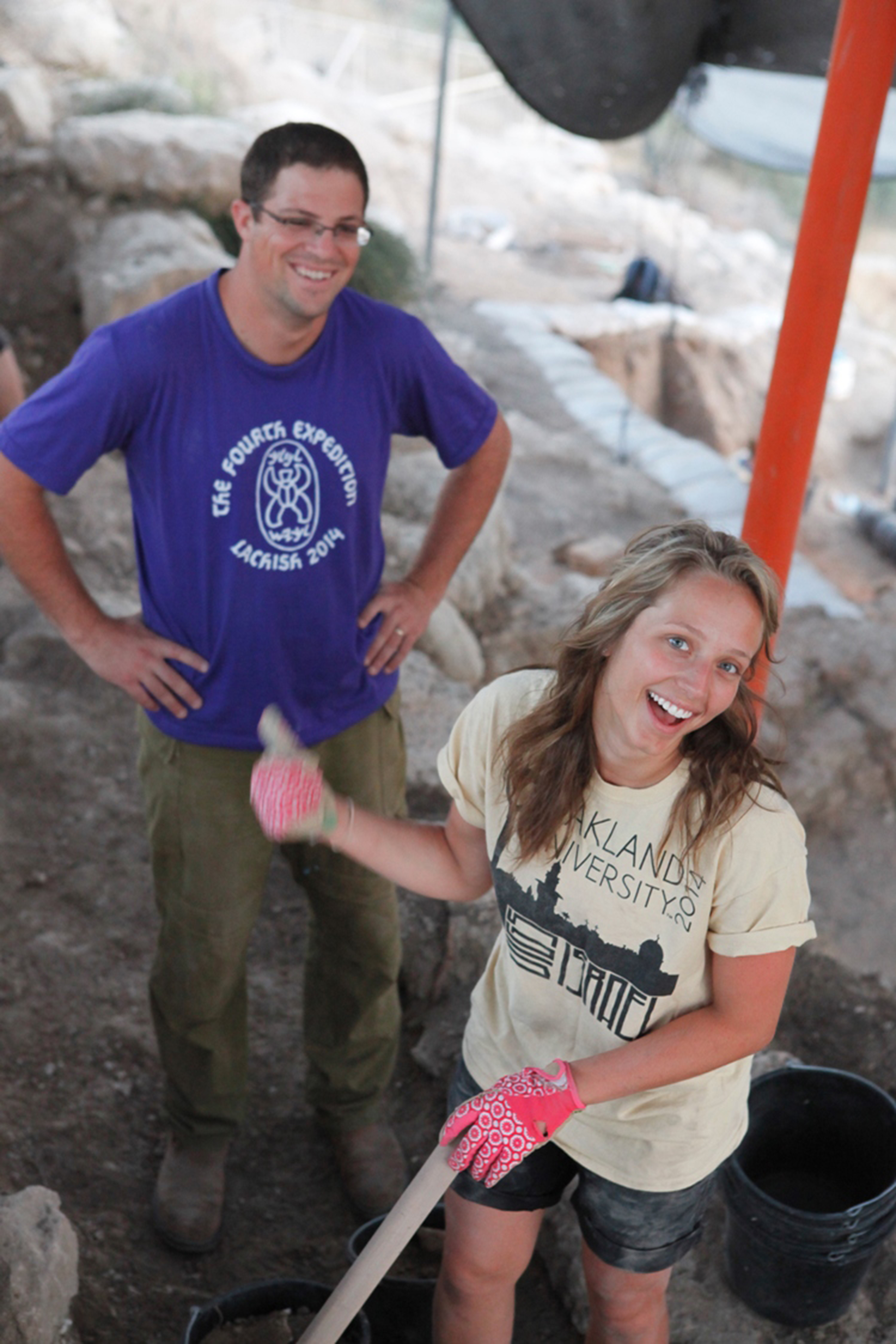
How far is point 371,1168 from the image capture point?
267cm

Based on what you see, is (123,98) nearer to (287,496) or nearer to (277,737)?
(287,496)

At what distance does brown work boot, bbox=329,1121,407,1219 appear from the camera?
105 inches

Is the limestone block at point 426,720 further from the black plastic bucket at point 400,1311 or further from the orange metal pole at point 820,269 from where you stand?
the black plastic bucket at point 400,1311

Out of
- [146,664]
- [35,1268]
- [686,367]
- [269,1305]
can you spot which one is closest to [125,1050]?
[269,1305]

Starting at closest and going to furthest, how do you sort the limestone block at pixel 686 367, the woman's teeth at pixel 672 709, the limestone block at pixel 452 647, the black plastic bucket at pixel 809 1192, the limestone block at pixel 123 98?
the woman's teeth at pixel 672 709, the black plastic bucket at pixel 809 1192, the limestone block at pixel 452 647, the limestone block at pixel 123 98, the limestone block at pixel 686 367

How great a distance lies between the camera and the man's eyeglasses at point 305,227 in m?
2.12

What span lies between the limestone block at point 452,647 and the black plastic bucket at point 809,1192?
85.3 inches

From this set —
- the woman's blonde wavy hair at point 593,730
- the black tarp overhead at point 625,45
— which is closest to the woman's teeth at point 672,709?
the woman's blonde wavy hair at point 593,730

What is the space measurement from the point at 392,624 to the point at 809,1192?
1.51 m

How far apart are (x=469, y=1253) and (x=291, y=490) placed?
1.34 metres

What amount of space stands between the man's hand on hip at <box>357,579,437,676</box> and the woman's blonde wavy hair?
704mm

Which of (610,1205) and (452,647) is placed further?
(452,647)

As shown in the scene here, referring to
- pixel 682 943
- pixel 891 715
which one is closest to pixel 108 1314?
pixel 682 943

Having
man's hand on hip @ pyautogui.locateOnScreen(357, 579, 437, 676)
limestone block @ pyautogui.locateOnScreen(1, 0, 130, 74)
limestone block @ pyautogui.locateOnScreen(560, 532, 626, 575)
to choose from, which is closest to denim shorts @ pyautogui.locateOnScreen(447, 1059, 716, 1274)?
man's hand on hip @ pyautogui.locateOnScreen(357, 579, 437, 676)
